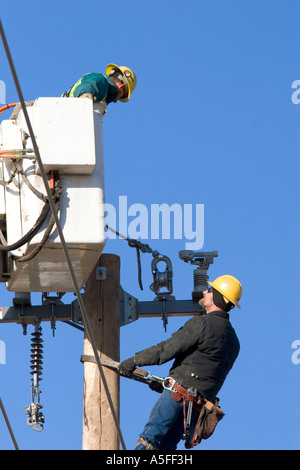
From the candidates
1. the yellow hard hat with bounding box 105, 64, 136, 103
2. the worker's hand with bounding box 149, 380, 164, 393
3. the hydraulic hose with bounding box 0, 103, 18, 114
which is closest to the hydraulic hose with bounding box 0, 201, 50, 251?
the hydraulic hose with bounding box 0, 103, 18, 114

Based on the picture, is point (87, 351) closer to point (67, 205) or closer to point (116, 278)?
point (116, 278)

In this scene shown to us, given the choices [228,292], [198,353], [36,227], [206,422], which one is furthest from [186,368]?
[36,227]

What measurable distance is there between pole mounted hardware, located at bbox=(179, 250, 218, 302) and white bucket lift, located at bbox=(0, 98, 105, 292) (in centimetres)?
144

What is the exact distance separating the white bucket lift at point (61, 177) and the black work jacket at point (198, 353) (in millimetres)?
926

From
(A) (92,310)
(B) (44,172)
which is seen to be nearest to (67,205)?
(B) (44,172)

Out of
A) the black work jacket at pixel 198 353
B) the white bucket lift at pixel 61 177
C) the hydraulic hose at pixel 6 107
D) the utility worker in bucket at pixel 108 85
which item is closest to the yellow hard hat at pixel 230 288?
the black work jacket at pixel 198 353

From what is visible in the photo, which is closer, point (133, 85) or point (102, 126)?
point (102, 126)

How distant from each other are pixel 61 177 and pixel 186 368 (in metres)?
1.66

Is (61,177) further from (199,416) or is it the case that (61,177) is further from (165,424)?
(199,416)

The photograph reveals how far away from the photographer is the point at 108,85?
468 inches

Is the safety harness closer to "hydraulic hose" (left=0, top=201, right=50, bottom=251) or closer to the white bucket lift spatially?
the white bucket lift

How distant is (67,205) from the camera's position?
33.6ft
